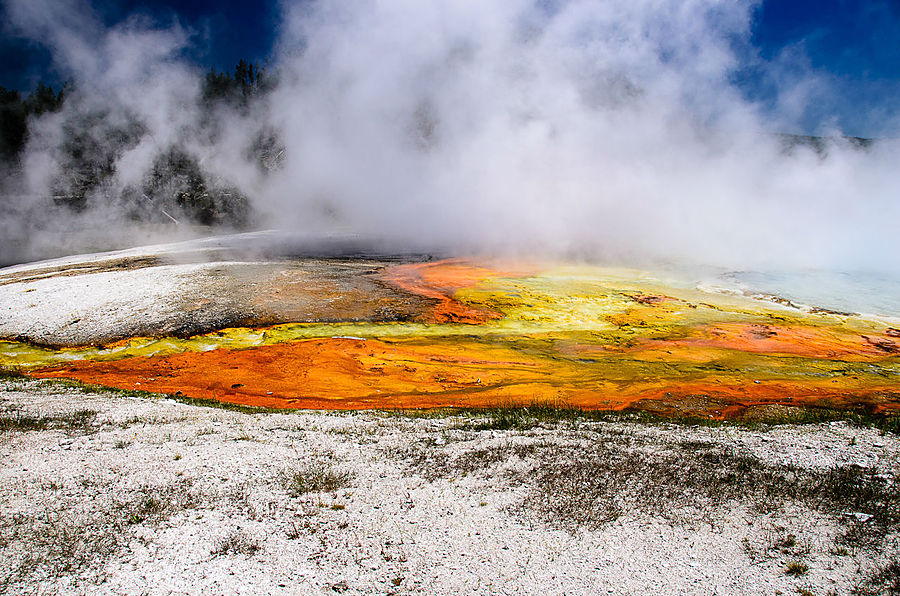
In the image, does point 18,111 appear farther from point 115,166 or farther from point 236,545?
point 236,545

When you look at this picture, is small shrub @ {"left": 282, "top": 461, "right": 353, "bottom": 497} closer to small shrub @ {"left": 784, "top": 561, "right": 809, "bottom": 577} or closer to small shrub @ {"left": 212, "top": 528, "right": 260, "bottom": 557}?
small shrub @ {"left": 212, "top": 528, "right": 260, "bottom": 557}

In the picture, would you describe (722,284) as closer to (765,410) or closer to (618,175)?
(765,410)

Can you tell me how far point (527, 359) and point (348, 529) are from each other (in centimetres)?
497

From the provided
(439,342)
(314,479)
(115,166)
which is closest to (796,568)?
(314,479)

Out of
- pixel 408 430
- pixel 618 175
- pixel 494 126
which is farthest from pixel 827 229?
pixel 408 430

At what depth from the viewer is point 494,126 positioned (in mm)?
28359

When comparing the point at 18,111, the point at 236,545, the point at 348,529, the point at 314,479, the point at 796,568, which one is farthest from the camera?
the point at 18,111

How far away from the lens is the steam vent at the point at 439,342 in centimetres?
621

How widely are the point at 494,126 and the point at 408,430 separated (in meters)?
26.5

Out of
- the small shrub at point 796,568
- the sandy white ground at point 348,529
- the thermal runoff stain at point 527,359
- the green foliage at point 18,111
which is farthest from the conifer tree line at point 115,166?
the small shrub at point 796,568

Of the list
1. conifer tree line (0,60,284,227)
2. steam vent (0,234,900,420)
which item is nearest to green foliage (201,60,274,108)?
conifer tree line (0,60,284,227)

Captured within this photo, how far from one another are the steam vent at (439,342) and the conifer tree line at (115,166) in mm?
18323

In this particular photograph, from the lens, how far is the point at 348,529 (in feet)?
9.50

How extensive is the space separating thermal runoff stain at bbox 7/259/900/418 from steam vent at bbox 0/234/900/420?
4cm
